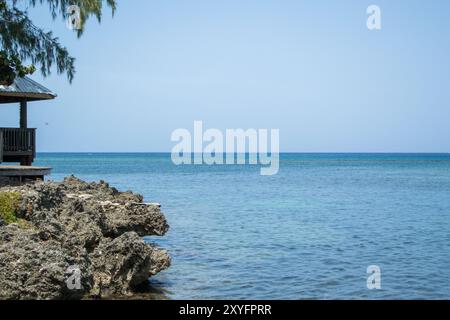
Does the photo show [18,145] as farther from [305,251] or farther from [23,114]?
[305,251]

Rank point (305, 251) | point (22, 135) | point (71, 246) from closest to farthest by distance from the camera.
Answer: point (71, 246), point (305, 251), point (22, 135)

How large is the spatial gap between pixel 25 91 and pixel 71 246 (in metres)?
11.3

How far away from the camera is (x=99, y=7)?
58.8 ft

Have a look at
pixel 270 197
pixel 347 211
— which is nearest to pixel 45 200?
pixel 347 211

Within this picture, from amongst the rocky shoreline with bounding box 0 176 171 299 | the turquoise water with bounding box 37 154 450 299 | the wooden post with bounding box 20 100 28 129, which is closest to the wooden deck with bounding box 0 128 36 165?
the wooden post with bounding box 20 100 28 129

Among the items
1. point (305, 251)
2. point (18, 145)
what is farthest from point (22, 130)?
point (305, 251)

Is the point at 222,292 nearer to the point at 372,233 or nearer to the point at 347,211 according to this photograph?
the point at 372,233

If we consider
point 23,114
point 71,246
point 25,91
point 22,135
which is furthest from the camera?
point 23,114

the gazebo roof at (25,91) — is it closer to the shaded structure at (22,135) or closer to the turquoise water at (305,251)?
the shaded structure at (22,135)

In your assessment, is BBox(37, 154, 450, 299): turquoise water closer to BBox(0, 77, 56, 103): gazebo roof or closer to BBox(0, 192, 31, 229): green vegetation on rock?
BBox(0, 192, 31, 229): green vegetation on rock

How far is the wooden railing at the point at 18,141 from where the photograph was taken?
859 inches

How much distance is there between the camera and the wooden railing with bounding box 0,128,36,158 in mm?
21812

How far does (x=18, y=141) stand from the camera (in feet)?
72.4

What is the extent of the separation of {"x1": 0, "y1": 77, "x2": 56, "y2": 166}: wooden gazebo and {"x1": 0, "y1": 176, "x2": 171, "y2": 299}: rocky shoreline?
4920 millimetres
